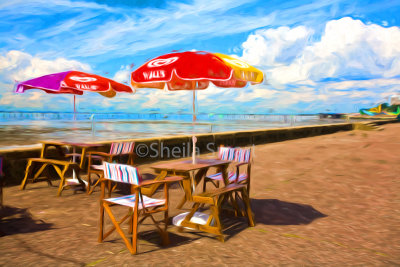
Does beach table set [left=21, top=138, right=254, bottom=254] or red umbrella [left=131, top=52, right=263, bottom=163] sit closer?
beach table set [left=21, top=138, right=254, bottom=254]

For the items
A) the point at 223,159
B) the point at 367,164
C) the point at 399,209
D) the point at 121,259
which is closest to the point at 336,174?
the point at 367,164

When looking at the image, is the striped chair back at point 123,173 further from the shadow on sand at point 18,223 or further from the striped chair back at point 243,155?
the striped chair back at point 243,155

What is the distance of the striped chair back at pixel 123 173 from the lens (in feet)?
10.4

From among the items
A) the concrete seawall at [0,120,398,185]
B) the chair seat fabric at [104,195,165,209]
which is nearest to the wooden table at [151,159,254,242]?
the chair seat fabric at [104,195,165,209]

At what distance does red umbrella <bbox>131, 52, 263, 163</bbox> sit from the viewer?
4.23 metres

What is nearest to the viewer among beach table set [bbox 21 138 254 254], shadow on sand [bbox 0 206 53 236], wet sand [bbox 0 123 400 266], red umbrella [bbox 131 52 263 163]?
wet sand [bbox 0 123 400 266]

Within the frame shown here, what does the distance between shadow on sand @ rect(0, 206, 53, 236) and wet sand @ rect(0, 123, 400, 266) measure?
0.01 meters

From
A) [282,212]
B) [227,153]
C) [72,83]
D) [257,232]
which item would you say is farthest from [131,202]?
[72,83]

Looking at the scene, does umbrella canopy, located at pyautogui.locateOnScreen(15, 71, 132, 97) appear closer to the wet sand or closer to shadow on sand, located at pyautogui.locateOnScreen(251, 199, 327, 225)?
the wet sand

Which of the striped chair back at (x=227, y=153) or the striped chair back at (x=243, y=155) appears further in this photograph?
the striped chair back at (x=227, y=153)

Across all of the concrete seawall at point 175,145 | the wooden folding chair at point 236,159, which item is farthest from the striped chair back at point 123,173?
the concrete seawall at point 175,145

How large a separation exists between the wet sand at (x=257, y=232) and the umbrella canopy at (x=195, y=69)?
190cm

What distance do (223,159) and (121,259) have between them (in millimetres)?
2528

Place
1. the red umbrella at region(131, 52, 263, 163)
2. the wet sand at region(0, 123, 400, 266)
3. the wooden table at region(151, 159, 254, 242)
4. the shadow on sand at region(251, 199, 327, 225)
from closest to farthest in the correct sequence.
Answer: the wet sand at region(0, 123, 400, 266), the wooden table at region(151, 159, 254, 242), the red umbrella at region(131, 52, 263, 163), the shadow on sand at region(251, 199, 327, 225)
